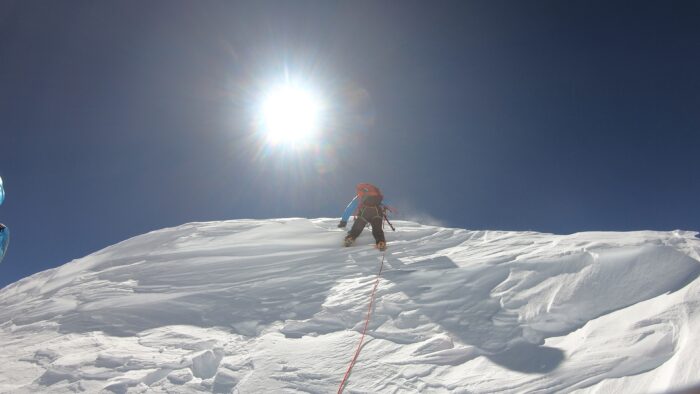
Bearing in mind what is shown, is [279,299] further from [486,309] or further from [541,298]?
[541,298]

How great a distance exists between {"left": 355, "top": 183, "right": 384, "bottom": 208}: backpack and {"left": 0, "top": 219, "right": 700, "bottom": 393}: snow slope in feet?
7.43

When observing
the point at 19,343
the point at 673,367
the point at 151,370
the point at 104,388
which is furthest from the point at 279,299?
the point at 673,367

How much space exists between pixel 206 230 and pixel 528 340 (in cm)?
761

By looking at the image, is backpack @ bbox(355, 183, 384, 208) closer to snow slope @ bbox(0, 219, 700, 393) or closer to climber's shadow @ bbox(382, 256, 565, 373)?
snow slope @ bbox(0, 219, 700, 393)

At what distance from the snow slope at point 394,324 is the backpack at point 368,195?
89.2 inches

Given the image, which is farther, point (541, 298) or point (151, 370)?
point (541, 298)

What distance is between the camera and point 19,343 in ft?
13.2

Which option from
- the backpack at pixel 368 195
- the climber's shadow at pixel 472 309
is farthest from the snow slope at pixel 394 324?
the backpack at pixel 368 195

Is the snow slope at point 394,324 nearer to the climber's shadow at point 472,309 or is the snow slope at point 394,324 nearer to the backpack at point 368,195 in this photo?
the climber's shadow at point 472,309

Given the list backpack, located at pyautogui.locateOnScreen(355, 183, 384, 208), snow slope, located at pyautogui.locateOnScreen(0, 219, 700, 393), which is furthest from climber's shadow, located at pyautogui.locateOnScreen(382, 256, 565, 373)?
backpack, located at pyautogui.locateOnScreen(355, 183, 384, 208)

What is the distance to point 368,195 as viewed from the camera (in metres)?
8.44

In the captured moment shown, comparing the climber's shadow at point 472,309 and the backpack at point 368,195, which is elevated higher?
the backpack at point 368,195

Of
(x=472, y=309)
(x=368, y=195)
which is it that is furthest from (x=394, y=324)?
(x=368, y=195)

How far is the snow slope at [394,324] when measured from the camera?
2803 mm
